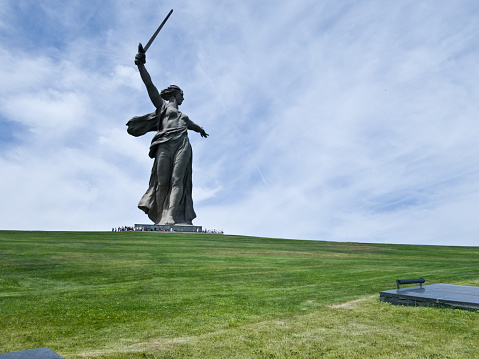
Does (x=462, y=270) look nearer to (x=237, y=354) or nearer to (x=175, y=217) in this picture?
(x=237, y=354)

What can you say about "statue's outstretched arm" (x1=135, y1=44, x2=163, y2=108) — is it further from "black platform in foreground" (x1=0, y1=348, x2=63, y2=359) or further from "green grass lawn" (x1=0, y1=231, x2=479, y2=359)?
"black platform in foreground" (x1=0, y1=348, x2=63, y2=359)

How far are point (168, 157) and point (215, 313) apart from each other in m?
31.2

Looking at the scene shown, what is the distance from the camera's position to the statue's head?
39625 millimetres

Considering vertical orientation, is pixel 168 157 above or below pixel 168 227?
above

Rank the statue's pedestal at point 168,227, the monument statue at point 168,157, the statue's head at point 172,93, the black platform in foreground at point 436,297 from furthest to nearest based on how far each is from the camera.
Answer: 1. the statue's head at point 172,93
2. the monument statue at point 168,157
3. the statue's pedestal at point 168,227
4. the black platform in foreground at point 436,297

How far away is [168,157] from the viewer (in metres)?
38.0

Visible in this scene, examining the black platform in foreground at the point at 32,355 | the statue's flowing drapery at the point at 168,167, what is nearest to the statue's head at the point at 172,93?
the statue's flowing drapery at the point at 168,167

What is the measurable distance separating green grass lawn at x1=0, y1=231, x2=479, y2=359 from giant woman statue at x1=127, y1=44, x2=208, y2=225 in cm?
2361

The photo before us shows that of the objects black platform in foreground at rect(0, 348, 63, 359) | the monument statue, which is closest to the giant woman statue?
the monument statue

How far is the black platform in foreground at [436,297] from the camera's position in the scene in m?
8.02

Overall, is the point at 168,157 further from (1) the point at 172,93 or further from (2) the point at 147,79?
(2) the point at 147,79

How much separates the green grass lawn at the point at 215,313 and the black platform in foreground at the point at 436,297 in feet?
0.96

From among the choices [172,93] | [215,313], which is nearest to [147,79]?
[172,93]

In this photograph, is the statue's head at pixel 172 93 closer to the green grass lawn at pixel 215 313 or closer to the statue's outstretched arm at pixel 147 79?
the statue's outstretched arm at pixel 147 79
